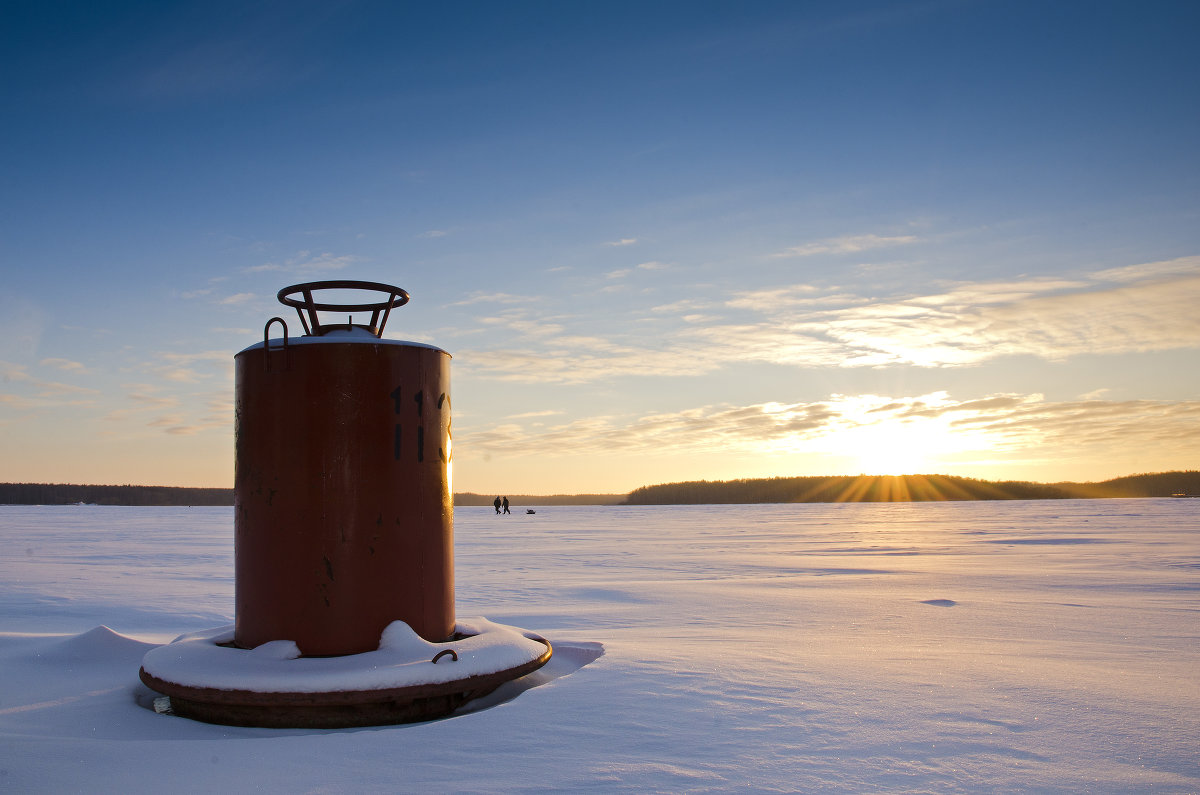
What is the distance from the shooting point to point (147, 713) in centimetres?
331

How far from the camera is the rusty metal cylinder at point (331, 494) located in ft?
11.2

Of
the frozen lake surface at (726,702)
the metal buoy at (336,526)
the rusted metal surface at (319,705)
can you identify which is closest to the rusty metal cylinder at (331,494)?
the metal buoy at (336,526)

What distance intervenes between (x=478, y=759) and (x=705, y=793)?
767 mm

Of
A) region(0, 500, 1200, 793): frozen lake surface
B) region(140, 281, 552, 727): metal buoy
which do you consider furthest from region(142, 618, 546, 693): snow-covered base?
region(0, 500, 1200, 793): frozen lake surface

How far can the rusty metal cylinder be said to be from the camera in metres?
3.41

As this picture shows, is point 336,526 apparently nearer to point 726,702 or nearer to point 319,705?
point 319,705

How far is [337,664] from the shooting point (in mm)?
3238

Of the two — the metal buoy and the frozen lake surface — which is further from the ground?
the metal buoy

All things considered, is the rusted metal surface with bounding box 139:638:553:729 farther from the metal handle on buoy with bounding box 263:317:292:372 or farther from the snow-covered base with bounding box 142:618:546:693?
the metal handle on buoy with bounding box 263:317:292:372

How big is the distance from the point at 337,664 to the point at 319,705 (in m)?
0.27

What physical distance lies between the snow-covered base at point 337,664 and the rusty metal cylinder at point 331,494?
10 centimetres

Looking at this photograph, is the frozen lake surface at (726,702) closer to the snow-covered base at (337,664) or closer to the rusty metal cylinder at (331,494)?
the snow-covered base at (337,664)

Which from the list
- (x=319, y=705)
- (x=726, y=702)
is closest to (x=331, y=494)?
(x=319, y=705)

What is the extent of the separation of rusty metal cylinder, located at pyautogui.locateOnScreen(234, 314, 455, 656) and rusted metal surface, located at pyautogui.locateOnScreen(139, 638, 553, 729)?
1.20ft
